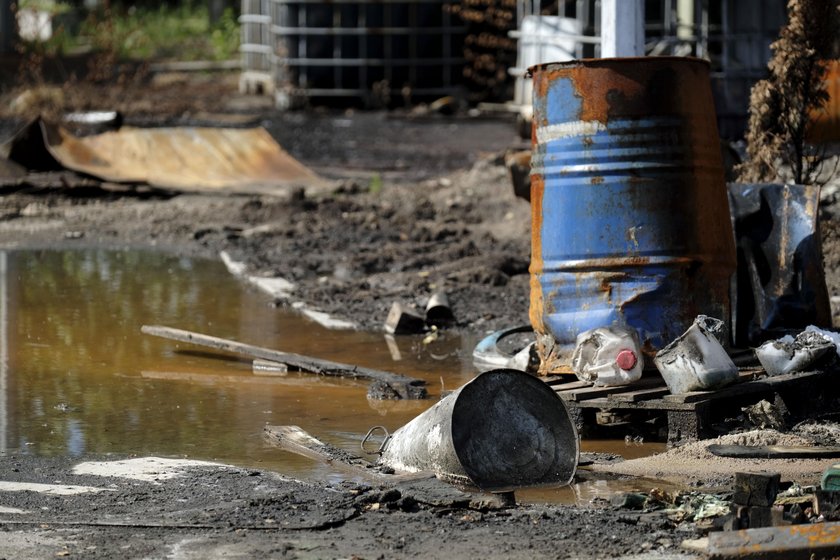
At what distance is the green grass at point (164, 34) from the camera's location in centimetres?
2772

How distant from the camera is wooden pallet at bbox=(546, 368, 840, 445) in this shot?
5.72 meters

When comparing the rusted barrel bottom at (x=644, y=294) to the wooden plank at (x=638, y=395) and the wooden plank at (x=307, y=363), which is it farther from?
the wooden plank at (x=307, y=363)

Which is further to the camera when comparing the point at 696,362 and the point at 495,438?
the point at 696,362

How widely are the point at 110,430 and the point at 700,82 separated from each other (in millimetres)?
3027

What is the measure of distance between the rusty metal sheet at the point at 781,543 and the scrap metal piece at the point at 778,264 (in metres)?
2.68

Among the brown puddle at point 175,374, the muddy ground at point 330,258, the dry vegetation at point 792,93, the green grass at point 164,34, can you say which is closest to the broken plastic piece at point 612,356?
the brown puddle at point 175,374

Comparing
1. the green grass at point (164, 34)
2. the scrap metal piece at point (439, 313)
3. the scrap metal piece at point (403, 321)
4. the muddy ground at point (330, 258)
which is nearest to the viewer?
the muddy ground at point (330, 258)

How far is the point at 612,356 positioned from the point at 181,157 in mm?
9272

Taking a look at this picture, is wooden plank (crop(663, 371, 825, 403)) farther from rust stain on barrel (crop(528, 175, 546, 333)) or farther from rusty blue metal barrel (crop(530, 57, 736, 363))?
rust stain on barrel (crop(528, 175, 546, 333))

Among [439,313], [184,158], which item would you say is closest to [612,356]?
[439,313]

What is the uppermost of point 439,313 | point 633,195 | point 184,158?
point 184,158

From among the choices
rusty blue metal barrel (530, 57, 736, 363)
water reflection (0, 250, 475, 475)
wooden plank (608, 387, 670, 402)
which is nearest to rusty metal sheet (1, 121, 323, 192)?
water reflection (0, 250, 475, 475)

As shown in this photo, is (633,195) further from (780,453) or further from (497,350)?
(497,350)

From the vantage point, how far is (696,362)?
5.78 meters
